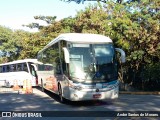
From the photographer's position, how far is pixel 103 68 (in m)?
16.3

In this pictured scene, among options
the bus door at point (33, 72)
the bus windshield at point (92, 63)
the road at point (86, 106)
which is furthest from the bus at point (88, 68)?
the bus door at point (33, 72)

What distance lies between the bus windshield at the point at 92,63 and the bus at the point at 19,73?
15.6 meters

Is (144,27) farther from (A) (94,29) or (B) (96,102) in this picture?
(B) (96,102)

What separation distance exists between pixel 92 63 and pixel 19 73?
19.4 metres

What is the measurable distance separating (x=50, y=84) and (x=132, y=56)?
8703mm

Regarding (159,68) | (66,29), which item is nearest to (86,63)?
(159,68)

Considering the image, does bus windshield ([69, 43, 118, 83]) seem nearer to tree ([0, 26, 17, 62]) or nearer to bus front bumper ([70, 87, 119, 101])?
bus front bumper ([70, 87, 119, 101])

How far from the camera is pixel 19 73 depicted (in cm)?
3462

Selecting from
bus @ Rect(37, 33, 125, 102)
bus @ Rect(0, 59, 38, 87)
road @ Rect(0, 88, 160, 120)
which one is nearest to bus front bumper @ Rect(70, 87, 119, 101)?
bus @ Rect(37, 33, 125, 102)

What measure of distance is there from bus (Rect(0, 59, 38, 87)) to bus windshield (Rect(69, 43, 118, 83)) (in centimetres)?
1561

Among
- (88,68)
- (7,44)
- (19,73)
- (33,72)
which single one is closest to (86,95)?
(88,68)

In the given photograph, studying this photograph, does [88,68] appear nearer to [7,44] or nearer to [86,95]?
[86,95]

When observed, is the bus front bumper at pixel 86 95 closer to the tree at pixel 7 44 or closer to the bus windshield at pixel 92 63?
the bus windshield at pixel 92 63

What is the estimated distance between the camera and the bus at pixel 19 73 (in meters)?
33.1
